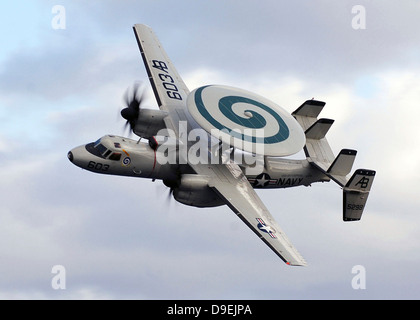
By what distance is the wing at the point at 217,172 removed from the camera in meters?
46.3

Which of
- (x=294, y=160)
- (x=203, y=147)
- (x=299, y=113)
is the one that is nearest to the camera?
(x=203, y=147)

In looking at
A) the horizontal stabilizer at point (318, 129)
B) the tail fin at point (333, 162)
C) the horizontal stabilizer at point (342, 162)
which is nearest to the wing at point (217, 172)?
the tail fin at point (333, 162)

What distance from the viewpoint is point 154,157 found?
48.5 meters

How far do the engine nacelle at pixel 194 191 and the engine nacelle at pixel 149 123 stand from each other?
22.3 feet

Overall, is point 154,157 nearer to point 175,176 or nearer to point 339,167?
point 175,176

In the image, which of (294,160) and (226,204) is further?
(294,160)

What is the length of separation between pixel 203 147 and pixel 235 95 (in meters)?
4.21

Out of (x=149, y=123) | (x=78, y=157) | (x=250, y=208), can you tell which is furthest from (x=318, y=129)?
(x=78, y=157)

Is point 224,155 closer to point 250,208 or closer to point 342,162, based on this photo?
point 250,208

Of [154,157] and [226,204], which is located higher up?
[154,157]

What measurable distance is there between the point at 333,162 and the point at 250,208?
918 centimetres

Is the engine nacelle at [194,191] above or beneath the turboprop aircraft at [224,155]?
beneath

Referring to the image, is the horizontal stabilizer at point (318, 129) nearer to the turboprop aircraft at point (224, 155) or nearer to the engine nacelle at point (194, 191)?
the turboprop aircraft at point (224, 155)

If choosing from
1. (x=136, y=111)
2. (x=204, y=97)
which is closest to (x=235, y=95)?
(x=204, y=97)
